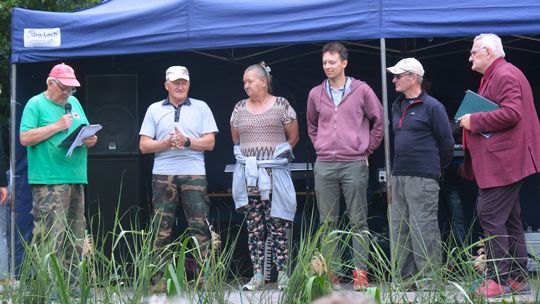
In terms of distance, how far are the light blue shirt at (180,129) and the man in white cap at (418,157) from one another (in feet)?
4.57

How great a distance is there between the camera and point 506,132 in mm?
5293

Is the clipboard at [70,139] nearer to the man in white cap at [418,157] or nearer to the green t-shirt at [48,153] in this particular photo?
the green t-shirt at [48,153]

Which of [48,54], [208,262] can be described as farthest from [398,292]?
[48,54]

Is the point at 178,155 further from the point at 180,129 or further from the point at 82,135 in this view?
the point at 82,135

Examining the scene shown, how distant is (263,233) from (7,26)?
607 centimetres

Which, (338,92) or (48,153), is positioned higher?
(338,92)

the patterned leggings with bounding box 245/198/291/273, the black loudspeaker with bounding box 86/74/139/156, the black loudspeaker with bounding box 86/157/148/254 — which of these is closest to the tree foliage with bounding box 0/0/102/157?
the black loudspeaker with bounding box 86/74/139/156

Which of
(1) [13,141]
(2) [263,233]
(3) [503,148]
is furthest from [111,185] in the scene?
(3) [503,148]

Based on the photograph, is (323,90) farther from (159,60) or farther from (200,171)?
(159,60)

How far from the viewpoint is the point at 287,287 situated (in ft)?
12.0

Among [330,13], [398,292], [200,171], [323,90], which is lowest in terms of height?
[398,292]

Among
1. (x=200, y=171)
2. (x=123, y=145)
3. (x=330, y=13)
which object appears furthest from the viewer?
(x=123, y=145)

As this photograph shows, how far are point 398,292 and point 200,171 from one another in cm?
274

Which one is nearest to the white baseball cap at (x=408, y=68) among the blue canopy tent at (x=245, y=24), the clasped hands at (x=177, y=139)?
the blue canopy tent at (x=245, y=24)
